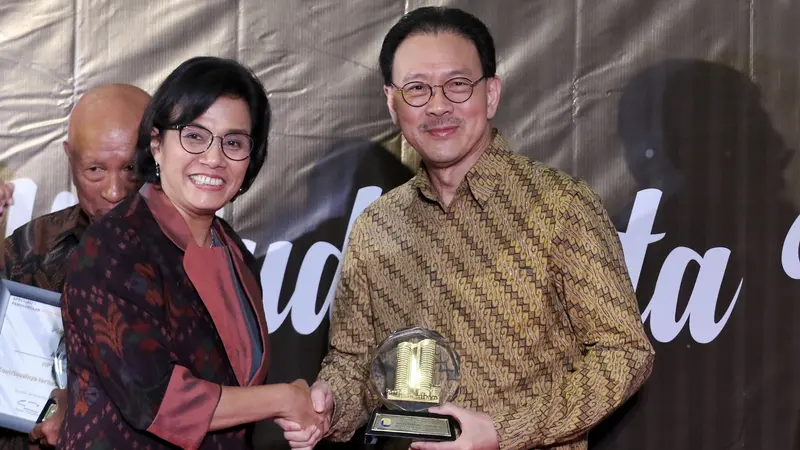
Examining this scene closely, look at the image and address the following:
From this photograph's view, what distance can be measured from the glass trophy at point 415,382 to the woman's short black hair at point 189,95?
1.80ft

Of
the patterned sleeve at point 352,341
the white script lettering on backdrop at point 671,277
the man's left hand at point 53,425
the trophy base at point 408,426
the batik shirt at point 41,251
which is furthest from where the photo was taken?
the white script lettering on backdrop at point 671,277

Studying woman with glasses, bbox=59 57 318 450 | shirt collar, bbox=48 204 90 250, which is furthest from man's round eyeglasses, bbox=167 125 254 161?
shirt collar, bbox=48 204 90 250

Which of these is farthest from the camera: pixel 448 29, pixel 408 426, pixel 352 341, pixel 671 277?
pixel 671 277

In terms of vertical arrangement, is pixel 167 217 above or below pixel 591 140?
below

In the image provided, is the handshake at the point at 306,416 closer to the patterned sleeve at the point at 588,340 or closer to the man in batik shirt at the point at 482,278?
the man in batik shirt at the point at 482,278

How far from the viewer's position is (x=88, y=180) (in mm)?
2252

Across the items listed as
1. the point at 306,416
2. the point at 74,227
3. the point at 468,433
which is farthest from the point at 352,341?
the point at 74,227

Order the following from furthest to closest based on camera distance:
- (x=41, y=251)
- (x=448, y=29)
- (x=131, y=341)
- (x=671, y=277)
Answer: (x=671, y=277) → (x=41, y=251) → (x=448, y=29) → (x=131, y=341)

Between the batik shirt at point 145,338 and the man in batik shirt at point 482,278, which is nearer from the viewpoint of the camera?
the batik shirt at point 145,338

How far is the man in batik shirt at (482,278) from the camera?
188cm

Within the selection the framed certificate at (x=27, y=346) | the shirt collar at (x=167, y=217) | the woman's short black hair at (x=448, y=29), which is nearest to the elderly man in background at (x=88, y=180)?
the framed certificate at (x=27, y=346)

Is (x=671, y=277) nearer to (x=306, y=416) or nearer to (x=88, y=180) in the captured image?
(x=306, y=416)

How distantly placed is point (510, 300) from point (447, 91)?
0.50 metres

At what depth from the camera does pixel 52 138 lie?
2652mm
